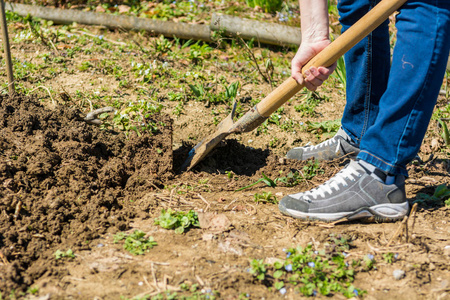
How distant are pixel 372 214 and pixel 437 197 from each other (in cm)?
50

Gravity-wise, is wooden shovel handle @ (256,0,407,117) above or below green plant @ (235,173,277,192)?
above

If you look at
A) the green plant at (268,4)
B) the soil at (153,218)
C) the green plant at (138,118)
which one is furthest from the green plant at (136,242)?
the green plant at (268,4)

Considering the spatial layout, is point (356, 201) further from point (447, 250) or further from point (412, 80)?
point (412, 80)

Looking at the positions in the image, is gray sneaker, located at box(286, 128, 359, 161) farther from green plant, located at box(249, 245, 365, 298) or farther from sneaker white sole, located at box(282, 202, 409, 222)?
green plant, located at box(249, 245, 365, 298)

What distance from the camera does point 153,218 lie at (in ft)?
7.48

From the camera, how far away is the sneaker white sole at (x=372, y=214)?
2.27 m

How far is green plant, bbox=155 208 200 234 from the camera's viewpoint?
217cm

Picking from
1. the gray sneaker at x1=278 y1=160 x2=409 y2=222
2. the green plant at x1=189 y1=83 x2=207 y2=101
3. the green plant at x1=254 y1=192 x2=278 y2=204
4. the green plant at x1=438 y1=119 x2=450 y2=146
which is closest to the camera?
the gray sneaker at x1=278 y1=160 x2=409 y2=222

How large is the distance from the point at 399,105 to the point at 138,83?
91.6 inches

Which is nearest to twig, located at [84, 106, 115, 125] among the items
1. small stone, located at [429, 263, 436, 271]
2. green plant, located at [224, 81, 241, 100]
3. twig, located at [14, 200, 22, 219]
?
twig, located at [14, 200, 22, 219]

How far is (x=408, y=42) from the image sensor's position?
6.78 ft

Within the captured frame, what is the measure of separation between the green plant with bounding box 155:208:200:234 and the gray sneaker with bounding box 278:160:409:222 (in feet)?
1.65

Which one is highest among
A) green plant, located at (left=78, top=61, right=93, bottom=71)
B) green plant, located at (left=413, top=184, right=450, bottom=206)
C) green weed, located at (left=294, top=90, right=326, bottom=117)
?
green plant, located at (left=78, top=61, right=93, bottom=71)

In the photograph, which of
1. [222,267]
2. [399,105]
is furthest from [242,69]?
[222,267]
